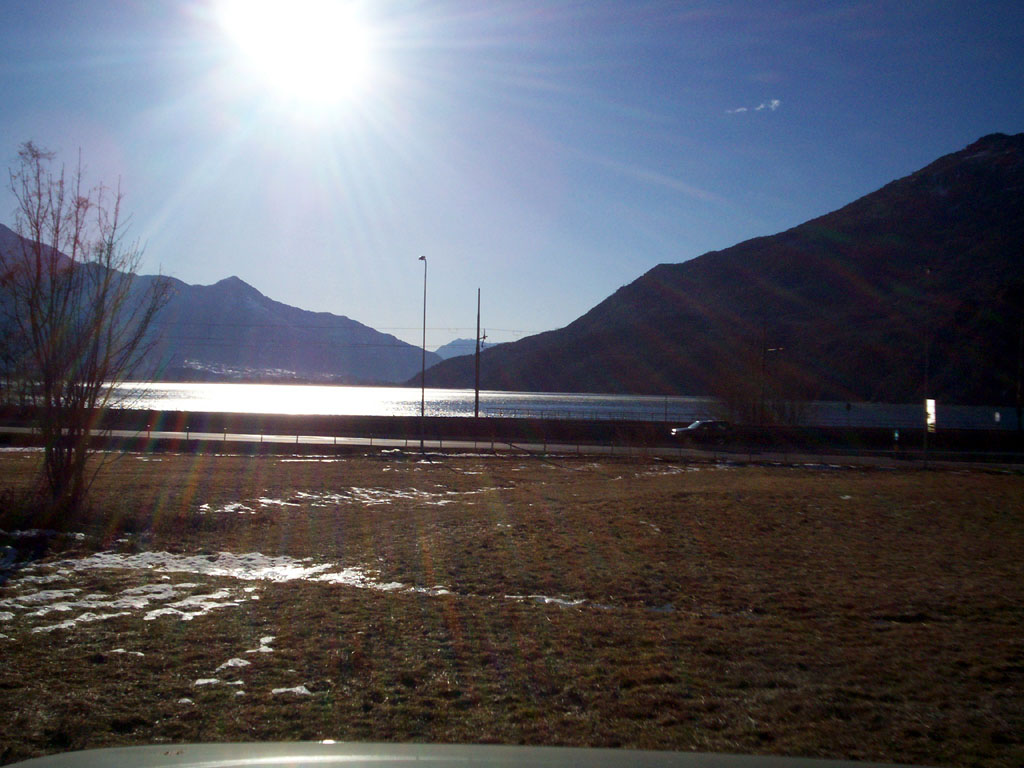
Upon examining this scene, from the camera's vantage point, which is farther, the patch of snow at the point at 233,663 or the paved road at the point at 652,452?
the paved road at the point at 652,452

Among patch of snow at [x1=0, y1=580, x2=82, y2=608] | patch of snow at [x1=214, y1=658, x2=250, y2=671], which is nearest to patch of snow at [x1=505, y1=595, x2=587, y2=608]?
patch of snow at [x1=214, y1=658, x2=250, y2=671]

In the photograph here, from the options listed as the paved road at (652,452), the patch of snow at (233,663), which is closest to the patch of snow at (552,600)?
the patch of snow at (233,663)

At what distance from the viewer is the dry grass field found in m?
4.93

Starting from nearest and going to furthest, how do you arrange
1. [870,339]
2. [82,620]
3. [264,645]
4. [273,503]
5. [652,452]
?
[264,645] → [82,620] → [273,503] → [652,452] → [870,339]

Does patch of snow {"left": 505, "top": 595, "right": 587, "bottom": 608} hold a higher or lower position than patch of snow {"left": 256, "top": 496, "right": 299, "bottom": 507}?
higher

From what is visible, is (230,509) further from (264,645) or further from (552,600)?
(264,645)

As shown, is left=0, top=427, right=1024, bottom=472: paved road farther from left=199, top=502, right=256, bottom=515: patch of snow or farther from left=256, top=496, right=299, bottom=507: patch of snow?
left=199, top=502, right=256, bottom=515: patch of snow

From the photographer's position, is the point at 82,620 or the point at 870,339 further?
the point at 870,339

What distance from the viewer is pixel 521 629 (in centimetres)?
732

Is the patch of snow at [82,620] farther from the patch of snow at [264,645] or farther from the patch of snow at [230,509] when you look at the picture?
the patch of snow at [230,509]

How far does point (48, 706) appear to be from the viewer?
5.10 metres

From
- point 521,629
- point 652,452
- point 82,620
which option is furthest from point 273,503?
point 652,452

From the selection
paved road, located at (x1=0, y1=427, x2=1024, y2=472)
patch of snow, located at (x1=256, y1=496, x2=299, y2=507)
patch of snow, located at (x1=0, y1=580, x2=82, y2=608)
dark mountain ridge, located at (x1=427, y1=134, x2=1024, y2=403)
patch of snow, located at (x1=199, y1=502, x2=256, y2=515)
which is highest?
dark mountain ridge, located at (x1=427, y1=134, x2=1024, y2=403)

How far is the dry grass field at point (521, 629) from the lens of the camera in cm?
493
